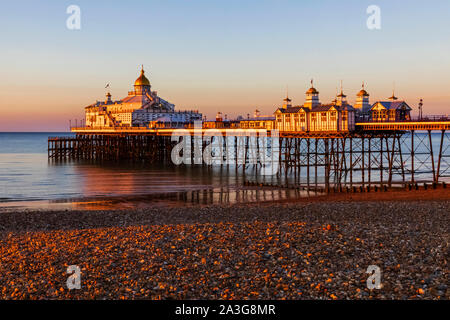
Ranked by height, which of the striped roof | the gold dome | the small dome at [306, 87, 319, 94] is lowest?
the striped roof

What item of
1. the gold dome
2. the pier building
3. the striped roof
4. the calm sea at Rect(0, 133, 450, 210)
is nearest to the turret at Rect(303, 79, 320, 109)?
the striped roof

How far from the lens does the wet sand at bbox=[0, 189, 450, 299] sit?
10.4 meters

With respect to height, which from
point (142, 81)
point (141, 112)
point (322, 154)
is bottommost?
point (322, 154)

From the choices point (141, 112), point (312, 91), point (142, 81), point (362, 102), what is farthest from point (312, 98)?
point (142, 81)

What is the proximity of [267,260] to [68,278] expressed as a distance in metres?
4.98

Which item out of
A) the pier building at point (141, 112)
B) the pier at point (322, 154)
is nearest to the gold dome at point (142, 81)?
the pier building at point (141, 112)

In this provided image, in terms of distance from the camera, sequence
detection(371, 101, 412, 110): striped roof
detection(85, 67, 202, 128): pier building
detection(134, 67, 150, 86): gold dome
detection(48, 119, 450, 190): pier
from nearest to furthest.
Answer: detection(48, 119, 450, 190): pier, detection(371, 101, 412, 110): striped roof, detection(85, 67, 202, 128): pier building, detection(134, 67, 150, 86): gold dome

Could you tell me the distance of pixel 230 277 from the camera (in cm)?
1108

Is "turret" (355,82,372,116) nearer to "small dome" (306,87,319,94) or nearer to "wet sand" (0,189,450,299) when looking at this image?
"small dome" (306,87,319,94)

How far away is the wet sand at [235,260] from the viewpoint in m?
10.4

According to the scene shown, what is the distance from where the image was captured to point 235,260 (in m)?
12.2

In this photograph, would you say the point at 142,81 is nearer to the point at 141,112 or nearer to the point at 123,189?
the point at 141,112
